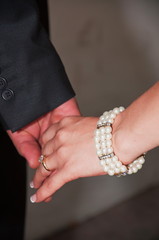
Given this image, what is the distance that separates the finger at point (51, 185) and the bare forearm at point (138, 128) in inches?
6.9

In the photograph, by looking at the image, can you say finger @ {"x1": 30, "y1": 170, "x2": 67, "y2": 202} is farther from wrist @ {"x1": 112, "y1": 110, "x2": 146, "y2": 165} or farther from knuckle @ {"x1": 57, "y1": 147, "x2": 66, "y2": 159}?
wrist @ {"x1": 112, "y1": 110, "x2": 146, "y2": 165}

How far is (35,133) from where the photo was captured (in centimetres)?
104

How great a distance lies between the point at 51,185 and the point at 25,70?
0.96ft

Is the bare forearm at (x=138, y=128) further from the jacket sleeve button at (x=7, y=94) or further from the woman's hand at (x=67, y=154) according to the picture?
the jacket sleeve button at (x=7, y=94)

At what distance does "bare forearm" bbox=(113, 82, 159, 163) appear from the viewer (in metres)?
0.72

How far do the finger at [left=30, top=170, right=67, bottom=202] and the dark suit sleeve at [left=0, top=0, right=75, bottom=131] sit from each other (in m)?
0.16

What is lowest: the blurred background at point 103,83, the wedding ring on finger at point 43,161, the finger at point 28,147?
the blurred background at point 103,83

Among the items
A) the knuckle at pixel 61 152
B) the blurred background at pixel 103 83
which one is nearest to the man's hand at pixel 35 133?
the knuckle at pixel 61 152

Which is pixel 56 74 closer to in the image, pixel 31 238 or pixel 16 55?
pixel 16 55

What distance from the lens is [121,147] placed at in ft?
2.53

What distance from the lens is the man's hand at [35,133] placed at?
98cm

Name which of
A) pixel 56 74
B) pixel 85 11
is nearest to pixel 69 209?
pixel 85 11

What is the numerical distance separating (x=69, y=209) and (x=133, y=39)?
3.19 ft

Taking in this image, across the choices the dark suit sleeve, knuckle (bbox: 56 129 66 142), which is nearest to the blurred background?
the dark suit sleeve
